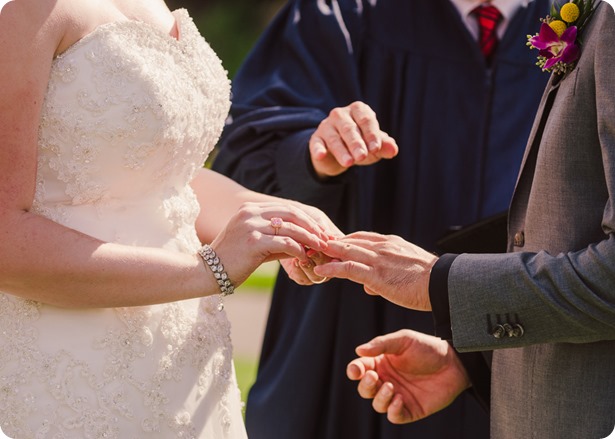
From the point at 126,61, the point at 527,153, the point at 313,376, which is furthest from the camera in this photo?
the point at 313,376

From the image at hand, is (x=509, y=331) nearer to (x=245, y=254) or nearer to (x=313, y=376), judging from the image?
(x=245, y=254)

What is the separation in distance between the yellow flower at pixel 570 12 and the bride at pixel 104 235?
882 mm

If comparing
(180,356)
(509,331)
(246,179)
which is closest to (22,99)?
(180,356)

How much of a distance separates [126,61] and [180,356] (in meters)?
0.80

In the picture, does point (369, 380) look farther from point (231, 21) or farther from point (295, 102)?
point (231, 21)

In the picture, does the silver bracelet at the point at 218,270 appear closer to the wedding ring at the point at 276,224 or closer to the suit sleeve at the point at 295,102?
the wedding ring at the point at 276,224

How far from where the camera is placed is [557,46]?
268 centimetres

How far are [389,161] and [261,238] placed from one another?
4.48ft

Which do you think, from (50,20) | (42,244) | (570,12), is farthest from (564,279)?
(50,20)

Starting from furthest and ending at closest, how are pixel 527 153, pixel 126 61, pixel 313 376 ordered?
pixel 313 376
pixel 527 153
pixel 126 61

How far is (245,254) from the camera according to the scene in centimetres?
264

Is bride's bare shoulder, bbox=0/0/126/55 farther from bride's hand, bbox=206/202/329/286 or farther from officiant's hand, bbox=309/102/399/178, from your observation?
officiant's hand, bbox=309/102/399/178

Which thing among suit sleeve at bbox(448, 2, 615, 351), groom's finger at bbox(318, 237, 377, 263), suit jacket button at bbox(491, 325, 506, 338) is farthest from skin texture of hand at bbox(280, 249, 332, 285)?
suit jacket button at bbox(491, 325, 506, 338)

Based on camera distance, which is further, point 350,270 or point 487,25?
point 487,25
